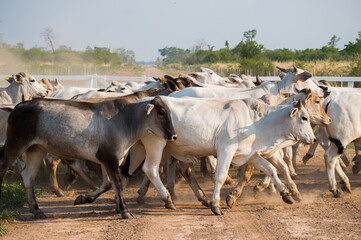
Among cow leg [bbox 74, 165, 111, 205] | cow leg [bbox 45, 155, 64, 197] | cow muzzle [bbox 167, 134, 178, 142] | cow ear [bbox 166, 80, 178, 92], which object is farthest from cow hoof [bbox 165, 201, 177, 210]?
cow ear [bbox 166, 80, 178, 92]

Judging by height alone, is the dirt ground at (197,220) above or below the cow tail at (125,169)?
below

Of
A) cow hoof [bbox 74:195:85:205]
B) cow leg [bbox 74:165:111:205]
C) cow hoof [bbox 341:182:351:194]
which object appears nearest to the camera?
cow leg [bbox 74:165:111:205]

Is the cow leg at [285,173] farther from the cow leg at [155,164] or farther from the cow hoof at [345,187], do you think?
the cow leg at [155,164]

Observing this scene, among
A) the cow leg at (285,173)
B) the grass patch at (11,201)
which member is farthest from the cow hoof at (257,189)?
the grass patch at (11,201)

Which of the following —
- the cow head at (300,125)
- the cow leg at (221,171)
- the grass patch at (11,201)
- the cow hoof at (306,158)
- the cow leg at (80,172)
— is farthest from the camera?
the cow hoof at (306,158)

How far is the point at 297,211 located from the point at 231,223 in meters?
1.28

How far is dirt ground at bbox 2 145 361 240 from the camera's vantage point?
6859 mm

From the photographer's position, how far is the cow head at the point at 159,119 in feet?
25.8

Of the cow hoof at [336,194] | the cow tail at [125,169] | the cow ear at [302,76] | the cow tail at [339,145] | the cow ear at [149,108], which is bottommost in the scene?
the cow hoof at [336,194]

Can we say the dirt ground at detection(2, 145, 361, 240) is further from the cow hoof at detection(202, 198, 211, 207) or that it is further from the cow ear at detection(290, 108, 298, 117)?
the cow ear at detection(290, 108, 298, 117)

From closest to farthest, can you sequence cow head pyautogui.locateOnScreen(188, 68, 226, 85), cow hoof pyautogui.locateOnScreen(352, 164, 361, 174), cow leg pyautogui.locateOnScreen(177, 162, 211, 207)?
cow leg pyautogui.locateOnScreen(177, 162, 211, 207)
cow hoof pyautogui.locateOnScreen(352, 164, 361, 174)
cow head pyautogui.locateOnScreen(188, 68, 226, 85)

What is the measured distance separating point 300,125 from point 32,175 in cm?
417

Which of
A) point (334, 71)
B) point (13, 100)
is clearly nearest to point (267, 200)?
point (13, 100)

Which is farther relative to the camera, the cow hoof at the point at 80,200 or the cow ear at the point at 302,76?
the cow ear at the point at 302,76
